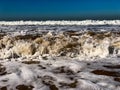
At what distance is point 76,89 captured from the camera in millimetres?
11016

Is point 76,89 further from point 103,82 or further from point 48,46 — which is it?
point 48,46

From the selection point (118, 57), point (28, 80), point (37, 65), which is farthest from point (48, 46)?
point (28, 80)

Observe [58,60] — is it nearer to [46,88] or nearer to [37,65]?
[37,65]

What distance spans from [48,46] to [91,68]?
25.3 ft

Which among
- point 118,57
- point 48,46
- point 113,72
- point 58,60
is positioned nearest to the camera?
point 113,72

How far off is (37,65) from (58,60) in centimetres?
117

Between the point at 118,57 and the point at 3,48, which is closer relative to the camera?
the point at 118,57

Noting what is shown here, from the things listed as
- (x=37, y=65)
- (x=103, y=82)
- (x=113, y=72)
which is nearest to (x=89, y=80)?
(x=103, y=82)

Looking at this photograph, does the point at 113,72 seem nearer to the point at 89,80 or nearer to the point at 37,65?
the point at 89,80

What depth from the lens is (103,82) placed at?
1145 centimetres

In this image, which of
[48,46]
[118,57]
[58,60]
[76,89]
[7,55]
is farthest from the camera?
[48,46]

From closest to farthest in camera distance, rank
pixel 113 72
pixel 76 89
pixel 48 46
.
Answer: pixel 76 89, pixel 113 72, pixel 48 46

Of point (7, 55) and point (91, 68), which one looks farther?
point (7, 55)

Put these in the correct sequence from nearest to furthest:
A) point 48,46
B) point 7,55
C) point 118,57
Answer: point 118,57 < point 7,55 < point 48,46
